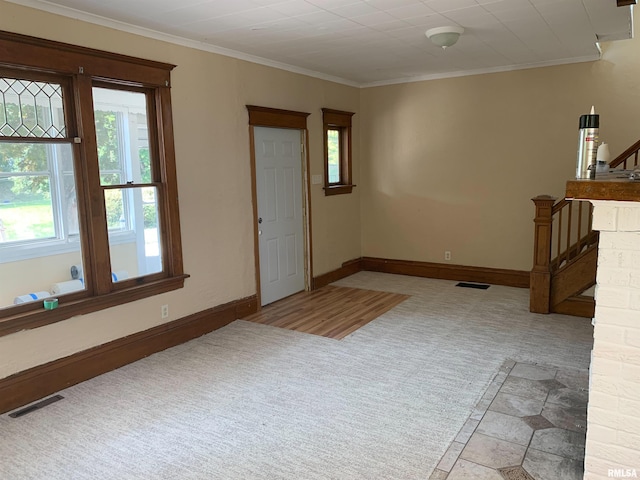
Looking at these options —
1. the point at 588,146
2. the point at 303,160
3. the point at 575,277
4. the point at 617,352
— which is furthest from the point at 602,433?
the point at 303,160

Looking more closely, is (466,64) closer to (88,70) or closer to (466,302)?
(466,302)

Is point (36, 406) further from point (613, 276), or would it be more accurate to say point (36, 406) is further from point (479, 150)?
point (479, 150)

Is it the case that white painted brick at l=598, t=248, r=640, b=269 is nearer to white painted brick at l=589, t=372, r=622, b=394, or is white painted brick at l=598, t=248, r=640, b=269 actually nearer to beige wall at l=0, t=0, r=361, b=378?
white painted brick at l=589, t=372, r=622, b=394

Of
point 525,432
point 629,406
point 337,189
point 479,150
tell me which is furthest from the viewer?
point 337,189

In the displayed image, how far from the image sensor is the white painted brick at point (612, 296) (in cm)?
186

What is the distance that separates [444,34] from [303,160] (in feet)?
7.43

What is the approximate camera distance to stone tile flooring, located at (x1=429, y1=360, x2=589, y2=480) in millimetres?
2293

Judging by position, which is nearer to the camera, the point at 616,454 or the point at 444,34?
the point at 616,454

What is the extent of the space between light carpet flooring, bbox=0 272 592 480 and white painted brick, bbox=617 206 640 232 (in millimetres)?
1439

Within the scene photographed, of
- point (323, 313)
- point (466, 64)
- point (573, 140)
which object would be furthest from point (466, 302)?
point (466, 64)

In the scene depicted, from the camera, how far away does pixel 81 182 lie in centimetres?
341

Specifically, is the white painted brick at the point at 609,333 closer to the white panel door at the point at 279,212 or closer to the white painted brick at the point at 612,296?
the white painted brick at the point at 612,296

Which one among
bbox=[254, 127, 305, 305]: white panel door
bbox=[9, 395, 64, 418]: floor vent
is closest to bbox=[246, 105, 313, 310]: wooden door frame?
bbox=[254, 127, 305, 305]: white panel door

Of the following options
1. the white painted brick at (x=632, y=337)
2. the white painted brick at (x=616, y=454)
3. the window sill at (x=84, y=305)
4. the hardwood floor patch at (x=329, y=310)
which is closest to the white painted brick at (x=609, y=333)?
the white painted brick at (x=632, y=337)
